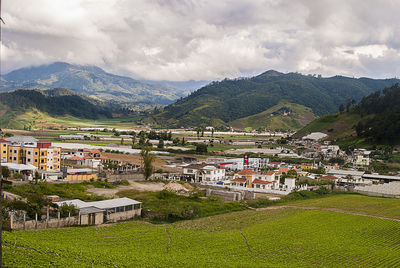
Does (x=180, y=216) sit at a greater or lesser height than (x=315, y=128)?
lesser

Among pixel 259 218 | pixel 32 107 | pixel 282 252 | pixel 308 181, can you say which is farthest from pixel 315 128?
pixel 32 107

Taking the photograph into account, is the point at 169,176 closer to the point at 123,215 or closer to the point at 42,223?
the point at 123,215

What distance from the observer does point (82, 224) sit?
25.8m

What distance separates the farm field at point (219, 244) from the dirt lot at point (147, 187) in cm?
1074

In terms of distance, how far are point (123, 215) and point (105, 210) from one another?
1.89m

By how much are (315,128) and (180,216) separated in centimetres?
10646

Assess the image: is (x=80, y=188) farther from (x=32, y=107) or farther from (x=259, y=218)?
(x=32, y=107)

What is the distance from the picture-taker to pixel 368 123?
3836 inches

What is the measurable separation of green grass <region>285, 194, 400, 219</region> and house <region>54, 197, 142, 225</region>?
19.3 meters

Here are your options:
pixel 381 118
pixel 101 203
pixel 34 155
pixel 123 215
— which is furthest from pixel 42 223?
pixel 381 118

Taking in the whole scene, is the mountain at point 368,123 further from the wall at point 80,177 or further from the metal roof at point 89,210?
the metal roof at point 89,210

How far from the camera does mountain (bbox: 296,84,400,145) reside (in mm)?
86625

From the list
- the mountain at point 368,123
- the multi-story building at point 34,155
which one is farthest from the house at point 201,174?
the mountain at point 368,123

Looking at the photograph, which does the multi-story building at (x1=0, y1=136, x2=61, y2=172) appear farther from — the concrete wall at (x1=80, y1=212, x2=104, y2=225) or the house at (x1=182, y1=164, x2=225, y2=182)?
the concrete wall at (x1=80, y1=212, x2=104, y2=225)
